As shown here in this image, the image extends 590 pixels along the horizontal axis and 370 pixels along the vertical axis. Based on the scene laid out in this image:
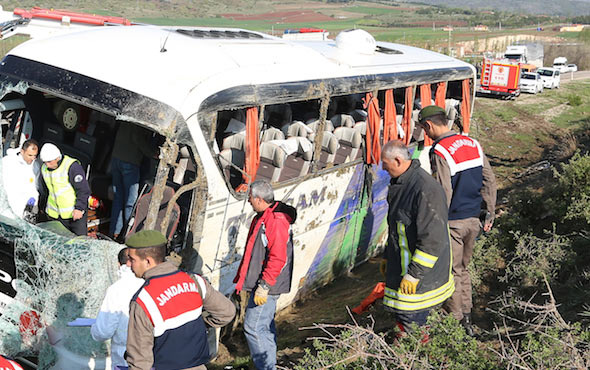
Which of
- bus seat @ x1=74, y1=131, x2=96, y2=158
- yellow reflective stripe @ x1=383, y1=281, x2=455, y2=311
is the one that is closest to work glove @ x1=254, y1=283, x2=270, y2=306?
yellow reflective stripe @ x1=383, y1=281, x2=455, y2=311

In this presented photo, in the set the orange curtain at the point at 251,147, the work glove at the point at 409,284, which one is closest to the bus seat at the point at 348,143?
the orange curtain at the point at 251,147

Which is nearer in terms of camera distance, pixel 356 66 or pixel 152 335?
pixel 152 335

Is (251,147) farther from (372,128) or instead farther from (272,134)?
(372,128)

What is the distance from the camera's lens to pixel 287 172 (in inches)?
246

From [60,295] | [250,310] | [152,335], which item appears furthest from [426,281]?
[60,295]

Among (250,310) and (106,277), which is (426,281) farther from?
Answer: (106,277)

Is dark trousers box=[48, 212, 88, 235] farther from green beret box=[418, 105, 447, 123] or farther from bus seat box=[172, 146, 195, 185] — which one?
green beret box=[418, 105, 447, 123]

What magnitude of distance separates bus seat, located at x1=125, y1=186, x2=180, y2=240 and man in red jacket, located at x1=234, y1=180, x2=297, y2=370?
64 cm

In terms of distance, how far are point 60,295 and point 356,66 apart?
4.08 meters

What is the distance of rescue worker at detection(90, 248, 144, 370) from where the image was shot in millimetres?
3902

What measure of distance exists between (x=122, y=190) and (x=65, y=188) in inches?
29.9

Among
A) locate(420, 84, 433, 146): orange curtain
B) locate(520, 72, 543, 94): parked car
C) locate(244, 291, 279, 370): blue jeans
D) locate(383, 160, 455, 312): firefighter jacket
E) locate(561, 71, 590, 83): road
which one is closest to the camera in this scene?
locate(383, 160, 455, 312): firefighter jacket

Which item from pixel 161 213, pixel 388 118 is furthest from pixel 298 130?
pixel 161 213

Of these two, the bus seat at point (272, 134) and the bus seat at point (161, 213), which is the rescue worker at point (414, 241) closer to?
the bus seat at point (161, 213)
